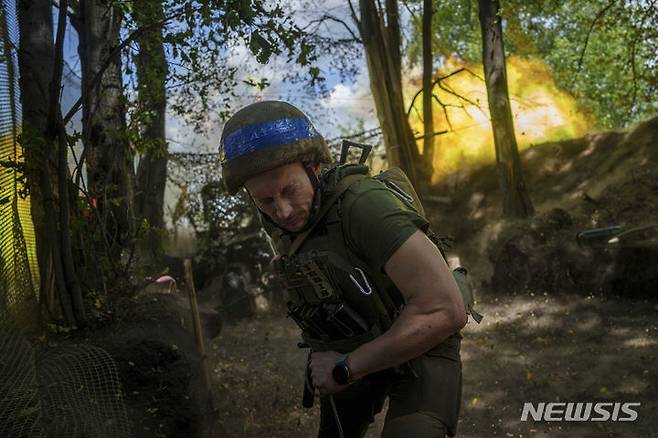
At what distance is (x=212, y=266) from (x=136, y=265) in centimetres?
781

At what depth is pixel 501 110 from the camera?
1157 centimetres

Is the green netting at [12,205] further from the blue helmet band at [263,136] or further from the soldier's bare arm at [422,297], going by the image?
the soldier's bare arm at [422,297]

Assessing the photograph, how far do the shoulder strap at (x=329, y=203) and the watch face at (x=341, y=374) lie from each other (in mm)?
522

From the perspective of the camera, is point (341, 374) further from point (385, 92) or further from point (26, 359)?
point (385, 92)

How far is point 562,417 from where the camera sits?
532 cm

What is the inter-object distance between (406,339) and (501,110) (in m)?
10.3

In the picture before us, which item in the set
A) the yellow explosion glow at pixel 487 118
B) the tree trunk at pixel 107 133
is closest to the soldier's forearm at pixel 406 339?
the tree trunk at pixel 107 133

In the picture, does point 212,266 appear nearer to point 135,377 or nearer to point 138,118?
point 138,118

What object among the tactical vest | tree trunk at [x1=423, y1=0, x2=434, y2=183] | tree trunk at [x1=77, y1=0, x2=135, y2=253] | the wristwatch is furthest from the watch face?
tree trunk at [x1=423, y1=0, x2=434, y2=183]

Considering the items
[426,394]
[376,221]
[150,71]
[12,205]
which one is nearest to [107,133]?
[150,71]

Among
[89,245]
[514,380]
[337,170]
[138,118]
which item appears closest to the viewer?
[337,170]

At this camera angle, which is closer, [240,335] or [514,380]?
[514,380]

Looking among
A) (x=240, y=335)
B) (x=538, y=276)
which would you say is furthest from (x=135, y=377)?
(x=538, y=276)

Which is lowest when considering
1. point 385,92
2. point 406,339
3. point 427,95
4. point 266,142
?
point 406,339
